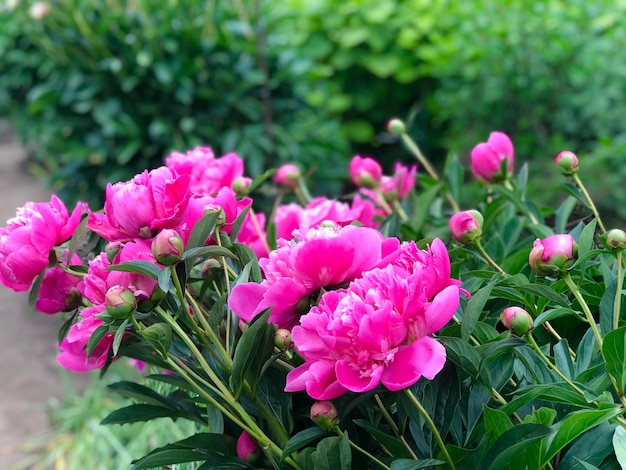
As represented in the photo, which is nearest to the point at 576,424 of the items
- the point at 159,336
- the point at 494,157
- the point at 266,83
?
the point at 159,336

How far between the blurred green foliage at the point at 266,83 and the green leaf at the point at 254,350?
2.11 metres

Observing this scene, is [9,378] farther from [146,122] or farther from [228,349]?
[228,349]

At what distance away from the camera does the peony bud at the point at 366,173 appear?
0.98m

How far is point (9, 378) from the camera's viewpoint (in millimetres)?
2834

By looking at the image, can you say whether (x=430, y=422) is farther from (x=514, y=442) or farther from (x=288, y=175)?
(x=288, y=175)

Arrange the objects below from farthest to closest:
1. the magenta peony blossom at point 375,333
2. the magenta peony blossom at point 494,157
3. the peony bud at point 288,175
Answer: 1. the peony bud at point 288,175
2. the magenta peony blossom at point 494,157
3. the magenta peony blossom at point 375,333

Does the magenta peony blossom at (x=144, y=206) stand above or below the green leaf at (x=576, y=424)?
above

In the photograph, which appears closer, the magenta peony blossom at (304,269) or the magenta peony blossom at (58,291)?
the magenta peony blossom at (304,269)

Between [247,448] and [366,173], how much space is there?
0.45 meters

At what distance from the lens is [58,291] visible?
69 cm

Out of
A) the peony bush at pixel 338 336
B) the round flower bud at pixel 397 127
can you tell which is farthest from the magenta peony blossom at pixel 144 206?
the round flower bud at pixel 397 127

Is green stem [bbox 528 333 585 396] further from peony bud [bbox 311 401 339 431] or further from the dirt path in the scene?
the dirt path

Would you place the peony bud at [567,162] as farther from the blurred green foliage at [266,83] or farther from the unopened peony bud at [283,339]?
the blurred green foliage at [266,83]

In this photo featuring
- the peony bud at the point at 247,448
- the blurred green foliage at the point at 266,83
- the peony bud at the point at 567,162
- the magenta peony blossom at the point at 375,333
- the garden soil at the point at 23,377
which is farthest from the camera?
the blurred green foliage at the point at 266,83
